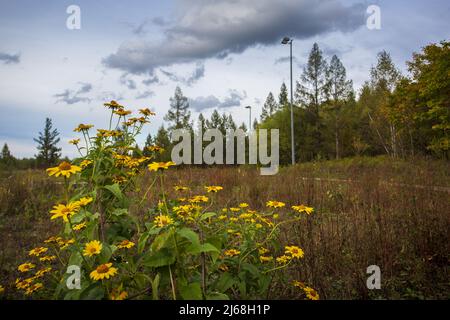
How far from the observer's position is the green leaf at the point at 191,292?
1.64 m

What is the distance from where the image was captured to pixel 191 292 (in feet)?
5.41

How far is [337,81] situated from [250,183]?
97.3ft

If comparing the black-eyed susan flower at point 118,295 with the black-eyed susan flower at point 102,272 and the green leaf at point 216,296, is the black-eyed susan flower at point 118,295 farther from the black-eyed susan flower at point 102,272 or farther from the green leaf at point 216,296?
the green leaf at point 216,296

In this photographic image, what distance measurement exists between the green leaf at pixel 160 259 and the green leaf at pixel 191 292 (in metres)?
0.16

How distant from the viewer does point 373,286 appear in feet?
9.52

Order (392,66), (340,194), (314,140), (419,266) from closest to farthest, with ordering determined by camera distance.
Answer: (419,266) < (340,194) < (392,66) < (314,140)

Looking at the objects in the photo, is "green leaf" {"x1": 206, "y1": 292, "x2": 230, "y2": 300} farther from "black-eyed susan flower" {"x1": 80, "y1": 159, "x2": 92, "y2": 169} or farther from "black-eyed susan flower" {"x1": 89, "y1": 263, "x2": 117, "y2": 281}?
"black-eyed susan flower" {"x1": 80, "y1": 159, "x2": 92, "y2": 169}

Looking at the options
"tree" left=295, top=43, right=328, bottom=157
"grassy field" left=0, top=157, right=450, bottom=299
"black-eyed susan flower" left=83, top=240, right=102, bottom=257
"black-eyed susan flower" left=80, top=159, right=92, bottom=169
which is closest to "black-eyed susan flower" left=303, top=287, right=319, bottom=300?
"grassy field" left=0, top=157, right=450, bottom=299

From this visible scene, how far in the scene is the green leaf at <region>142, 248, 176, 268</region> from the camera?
1638mm

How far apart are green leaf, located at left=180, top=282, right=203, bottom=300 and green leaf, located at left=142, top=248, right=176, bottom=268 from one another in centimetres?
16
